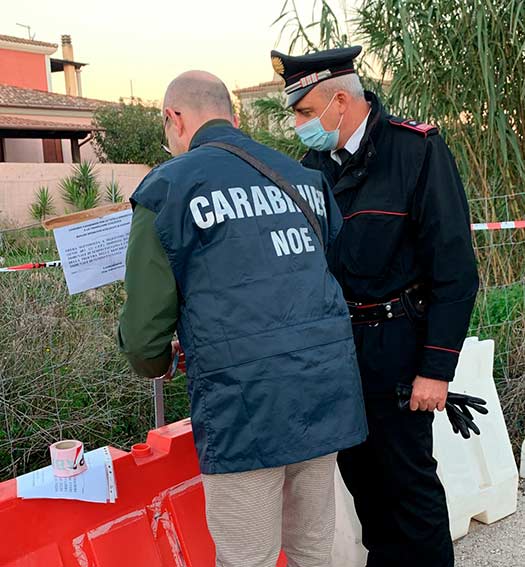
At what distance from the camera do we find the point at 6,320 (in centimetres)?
361

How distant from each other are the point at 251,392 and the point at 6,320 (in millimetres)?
2386

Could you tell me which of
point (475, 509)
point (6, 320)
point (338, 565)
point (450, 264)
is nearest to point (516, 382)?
point (475, 509)

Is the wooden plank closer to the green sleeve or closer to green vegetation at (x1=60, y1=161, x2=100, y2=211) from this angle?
the green sleeve

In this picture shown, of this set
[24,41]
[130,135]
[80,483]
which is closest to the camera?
[80,483]

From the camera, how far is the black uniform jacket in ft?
7.04

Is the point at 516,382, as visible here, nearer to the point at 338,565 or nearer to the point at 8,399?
the point at 338,565

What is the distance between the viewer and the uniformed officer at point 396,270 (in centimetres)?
216

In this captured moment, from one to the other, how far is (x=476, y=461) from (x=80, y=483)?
1898 millimetres

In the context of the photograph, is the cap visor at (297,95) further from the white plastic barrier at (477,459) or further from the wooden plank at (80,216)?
the white plastic barrier at (477,459)

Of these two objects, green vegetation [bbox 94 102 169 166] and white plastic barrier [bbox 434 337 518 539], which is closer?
white plastic barrier [bbox 434 337 518 539]

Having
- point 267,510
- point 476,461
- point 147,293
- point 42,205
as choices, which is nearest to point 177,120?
point 147,293

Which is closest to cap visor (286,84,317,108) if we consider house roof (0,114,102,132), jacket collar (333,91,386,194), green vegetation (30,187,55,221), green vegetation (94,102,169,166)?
jacket collar (333,91,386,194)

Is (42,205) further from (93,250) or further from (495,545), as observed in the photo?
(495,545)

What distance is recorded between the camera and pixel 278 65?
2.36 meters
